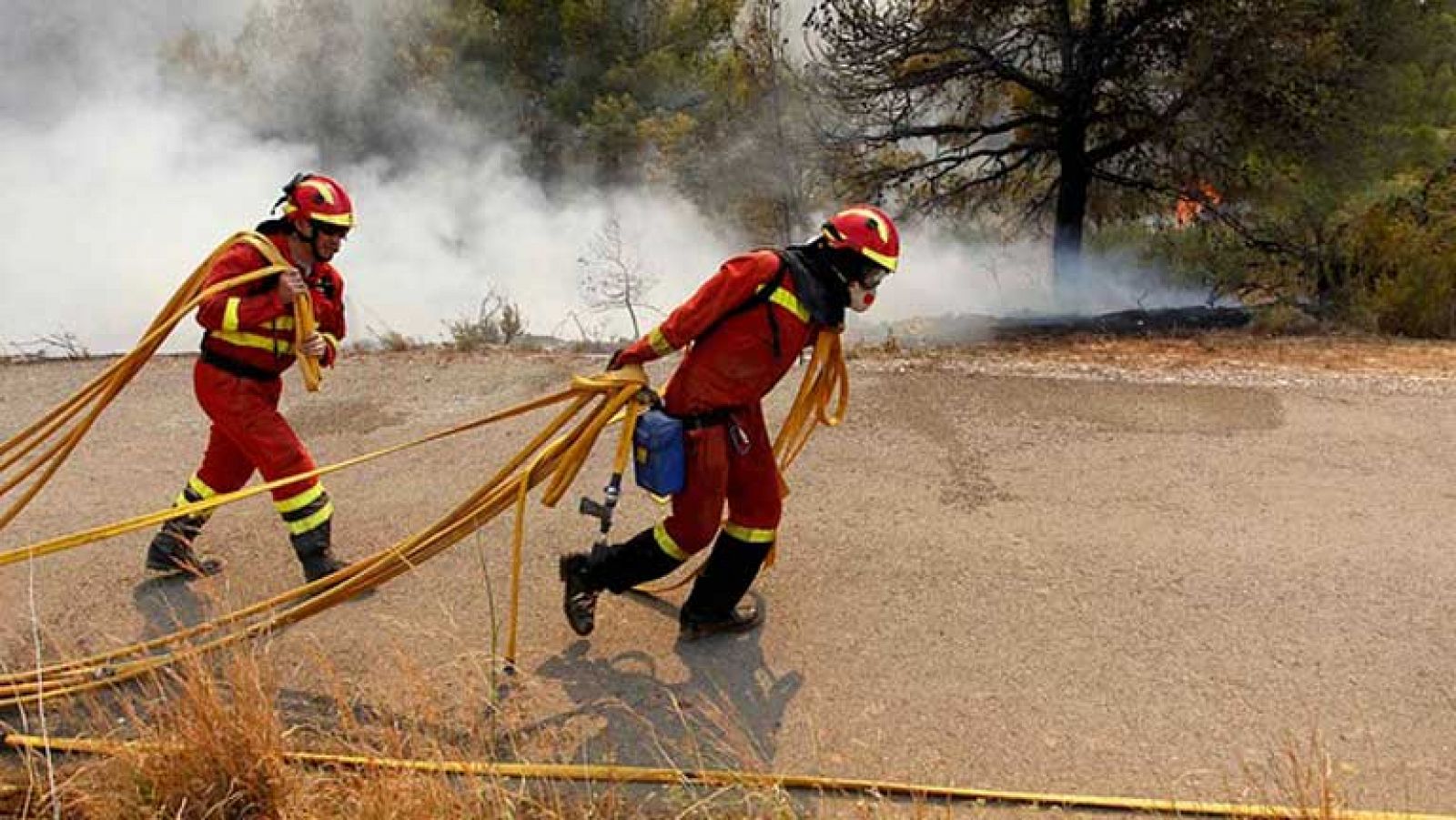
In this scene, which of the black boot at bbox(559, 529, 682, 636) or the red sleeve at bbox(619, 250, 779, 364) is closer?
the red sleeve at bbox(619, 250, 779, 364)

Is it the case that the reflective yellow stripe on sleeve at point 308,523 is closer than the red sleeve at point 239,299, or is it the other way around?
the red sleeve at point 239,299

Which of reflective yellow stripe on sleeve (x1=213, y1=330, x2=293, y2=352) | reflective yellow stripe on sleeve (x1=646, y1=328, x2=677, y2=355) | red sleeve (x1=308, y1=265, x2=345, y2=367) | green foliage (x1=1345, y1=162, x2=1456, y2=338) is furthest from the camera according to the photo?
green foliage (x1=1345, y1=162, x2=1456, y2=338)

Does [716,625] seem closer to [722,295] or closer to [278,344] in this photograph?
[722,295]

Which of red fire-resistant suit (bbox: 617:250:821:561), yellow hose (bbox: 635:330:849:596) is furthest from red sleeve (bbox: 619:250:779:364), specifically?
yellow hose (bbox: 635:330:849:596)

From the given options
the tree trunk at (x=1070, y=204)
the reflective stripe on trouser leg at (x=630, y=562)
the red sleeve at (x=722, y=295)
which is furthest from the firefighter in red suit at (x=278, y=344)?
the tree trunk at (x=1070, y=204)

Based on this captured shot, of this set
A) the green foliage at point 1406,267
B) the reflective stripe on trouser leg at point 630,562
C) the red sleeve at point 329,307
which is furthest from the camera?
the green foliage at point 1406,267

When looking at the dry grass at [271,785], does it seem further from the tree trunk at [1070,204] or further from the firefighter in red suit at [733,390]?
the tree trunk at [1070,204]

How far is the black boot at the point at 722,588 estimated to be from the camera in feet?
11.7

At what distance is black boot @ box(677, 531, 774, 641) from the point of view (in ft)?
11.7

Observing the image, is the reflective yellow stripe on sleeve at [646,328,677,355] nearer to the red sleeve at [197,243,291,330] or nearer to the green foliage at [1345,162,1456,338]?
the red sleeve at [197,243,291,330]

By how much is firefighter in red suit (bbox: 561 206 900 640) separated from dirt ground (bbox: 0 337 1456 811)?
0.26 m

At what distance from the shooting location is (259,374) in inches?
154

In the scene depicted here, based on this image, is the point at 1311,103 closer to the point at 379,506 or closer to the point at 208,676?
the point at 379,506

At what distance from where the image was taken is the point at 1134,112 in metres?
10.7
